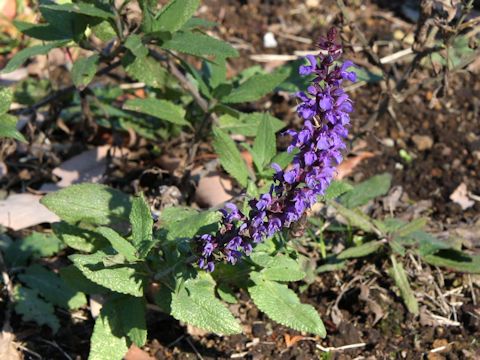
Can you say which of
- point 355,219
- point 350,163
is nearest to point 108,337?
point 355,219

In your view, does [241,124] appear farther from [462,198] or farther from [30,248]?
[462,198]

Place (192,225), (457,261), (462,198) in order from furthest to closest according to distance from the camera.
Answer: (462,198) < (457,261) < (192,225)

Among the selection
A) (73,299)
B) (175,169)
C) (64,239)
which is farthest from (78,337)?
(175,169)

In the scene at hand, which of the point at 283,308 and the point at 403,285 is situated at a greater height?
the point at 283,308

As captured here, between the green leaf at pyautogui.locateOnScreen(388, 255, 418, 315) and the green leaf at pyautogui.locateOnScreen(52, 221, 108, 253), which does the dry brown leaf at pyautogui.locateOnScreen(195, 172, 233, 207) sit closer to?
the green leaf at pyautogui.locateOnScreen(52, 221, 108, 253)

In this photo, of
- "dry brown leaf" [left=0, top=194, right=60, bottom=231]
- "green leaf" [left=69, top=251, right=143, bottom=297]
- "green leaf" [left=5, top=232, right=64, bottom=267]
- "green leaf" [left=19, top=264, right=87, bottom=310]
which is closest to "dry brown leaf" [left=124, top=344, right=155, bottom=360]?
"green leaf" [left=19, top=264, right=87, bottom=310]

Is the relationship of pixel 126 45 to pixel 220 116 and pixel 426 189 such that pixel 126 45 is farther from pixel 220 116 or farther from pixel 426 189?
pixel 426 189

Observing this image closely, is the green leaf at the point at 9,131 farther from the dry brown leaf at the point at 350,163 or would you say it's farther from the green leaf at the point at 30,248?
the dry brown leaf at the point at 350,163
